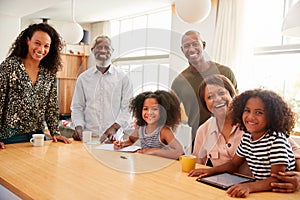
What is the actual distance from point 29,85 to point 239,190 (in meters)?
1.34

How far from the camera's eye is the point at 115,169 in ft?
4.37

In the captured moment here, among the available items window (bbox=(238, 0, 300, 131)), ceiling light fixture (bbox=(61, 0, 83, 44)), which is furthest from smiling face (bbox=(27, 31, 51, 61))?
window (bbox=(238, 0, 300, 131))

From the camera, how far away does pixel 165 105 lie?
134 cm

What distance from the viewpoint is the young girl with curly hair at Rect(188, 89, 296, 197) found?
1100 millimetres

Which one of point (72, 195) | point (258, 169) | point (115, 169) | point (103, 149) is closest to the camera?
point (72, 195)

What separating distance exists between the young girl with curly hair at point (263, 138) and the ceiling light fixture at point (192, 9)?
3.32ft

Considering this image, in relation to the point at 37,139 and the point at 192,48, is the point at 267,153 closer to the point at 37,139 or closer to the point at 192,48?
the point at 192,48

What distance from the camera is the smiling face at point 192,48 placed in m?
1.88

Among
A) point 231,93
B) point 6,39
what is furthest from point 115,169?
point 6,39

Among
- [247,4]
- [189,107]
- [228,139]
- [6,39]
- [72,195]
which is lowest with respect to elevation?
[72,195]

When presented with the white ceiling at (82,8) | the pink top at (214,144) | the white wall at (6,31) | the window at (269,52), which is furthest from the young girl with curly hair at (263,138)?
the white wall at (6,31)

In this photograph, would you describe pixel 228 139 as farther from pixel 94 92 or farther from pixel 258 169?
pixel 94 92

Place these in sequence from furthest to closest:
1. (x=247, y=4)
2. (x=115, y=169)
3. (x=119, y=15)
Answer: (x=119, y=15)
(x=247, y=4)
(x=115, y=169)

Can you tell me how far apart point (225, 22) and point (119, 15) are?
2.38 metres
